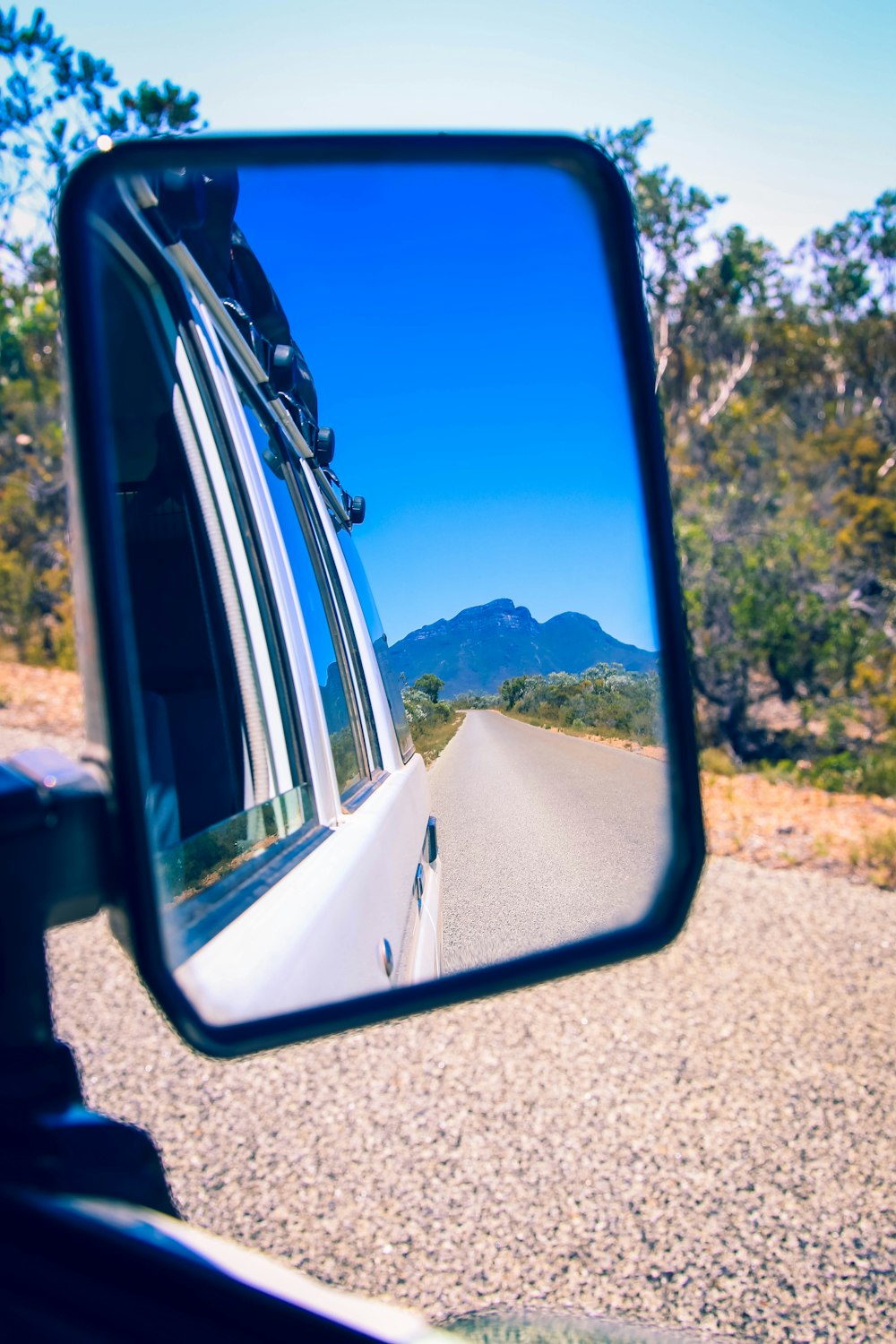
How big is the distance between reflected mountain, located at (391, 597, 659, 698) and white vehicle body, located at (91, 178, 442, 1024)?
0.16 meters

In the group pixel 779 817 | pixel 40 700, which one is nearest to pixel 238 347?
pixel 779 817

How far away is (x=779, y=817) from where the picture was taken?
766cm

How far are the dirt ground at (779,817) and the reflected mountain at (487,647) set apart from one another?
15.2 feet

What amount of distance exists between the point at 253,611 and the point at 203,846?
38 centimetres

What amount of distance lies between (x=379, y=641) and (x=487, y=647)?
0.84 ft

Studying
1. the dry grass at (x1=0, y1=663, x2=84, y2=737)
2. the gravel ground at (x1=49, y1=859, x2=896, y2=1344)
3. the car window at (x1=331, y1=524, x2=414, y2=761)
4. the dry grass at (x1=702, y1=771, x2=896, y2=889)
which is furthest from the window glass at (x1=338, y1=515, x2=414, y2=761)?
the dry grass at (x1=0, y1=663, x2=84, y2=737)

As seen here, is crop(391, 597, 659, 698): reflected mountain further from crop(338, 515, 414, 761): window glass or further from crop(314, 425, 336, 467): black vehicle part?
crop(314, 425, 336, 467): black vehicle part

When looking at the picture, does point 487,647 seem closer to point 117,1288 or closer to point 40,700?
point 117,1288

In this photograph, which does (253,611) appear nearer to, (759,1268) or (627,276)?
(627,276)

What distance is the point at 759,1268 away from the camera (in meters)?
3.06

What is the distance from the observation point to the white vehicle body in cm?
126

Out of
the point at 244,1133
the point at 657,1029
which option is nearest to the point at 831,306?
the point at 657,1029

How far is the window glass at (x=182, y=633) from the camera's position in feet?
4.12

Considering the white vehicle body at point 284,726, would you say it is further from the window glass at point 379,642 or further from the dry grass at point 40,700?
the dry grass at point 40,700
